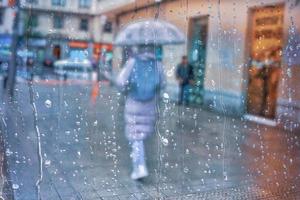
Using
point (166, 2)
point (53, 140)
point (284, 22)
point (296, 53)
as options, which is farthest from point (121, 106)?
point (296, 53)

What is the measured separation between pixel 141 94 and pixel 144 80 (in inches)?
5.0

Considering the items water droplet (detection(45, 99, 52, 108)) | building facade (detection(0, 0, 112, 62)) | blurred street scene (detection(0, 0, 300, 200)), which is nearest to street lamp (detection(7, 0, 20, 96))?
blurred street scene (detection(0, 0, 300, 200))

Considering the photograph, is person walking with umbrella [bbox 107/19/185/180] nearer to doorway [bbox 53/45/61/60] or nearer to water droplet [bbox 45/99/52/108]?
doorway [bbox 53/45/61/60]

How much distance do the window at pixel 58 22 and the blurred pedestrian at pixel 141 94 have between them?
0.60 meters

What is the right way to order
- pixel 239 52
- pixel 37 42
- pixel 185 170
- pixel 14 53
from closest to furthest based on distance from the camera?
pixel 37 42 → pixel 14 53 → pixel 185 170 → pixel 239 52

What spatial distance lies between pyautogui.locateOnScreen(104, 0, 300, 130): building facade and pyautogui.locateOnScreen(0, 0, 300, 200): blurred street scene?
2 centimetres

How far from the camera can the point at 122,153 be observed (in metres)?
4.46

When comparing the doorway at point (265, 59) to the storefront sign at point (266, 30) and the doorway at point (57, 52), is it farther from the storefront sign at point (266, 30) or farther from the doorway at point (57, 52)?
the doorway at point (57, 52)

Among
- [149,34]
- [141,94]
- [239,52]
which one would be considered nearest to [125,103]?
[141,94]

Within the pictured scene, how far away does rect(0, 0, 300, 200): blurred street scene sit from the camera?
328cm

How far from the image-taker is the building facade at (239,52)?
3756 millimetres

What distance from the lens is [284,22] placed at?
19.4ft

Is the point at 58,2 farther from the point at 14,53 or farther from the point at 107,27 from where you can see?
the point at 14,53

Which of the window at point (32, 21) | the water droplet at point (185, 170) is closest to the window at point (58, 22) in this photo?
the window at point (32, 21)
